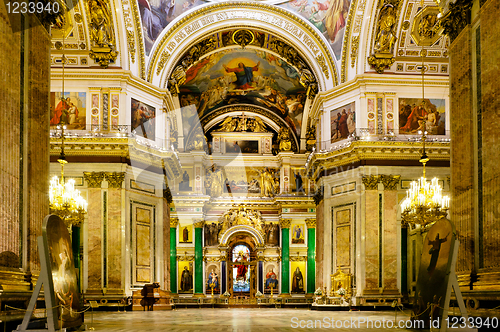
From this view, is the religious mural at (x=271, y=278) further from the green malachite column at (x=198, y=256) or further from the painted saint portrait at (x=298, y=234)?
the green malachite column at (x=198, y=256)

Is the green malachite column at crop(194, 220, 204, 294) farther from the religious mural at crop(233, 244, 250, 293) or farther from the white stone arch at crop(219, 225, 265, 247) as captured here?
the religious mural at crop(233, 244, 250, 293)

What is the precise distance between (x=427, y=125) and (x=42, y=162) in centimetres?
1647

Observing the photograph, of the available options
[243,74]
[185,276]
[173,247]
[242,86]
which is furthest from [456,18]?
[185,276]

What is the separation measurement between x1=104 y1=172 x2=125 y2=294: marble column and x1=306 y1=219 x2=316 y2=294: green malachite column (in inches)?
631

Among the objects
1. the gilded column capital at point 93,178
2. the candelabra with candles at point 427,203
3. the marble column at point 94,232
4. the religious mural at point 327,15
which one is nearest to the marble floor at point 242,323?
the candelabra with candles at point 427,203

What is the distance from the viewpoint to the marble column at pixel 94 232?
66.6 ft

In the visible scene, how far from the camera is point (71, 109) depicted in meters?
21.5

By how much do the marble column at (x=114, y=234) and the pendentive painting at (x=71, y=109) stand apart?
2375mm

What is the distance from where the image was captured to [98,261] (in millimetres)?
20438

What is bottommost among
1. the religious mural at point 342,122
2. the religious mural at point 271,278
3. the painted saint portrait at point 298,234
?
the religious mural at point 271,278

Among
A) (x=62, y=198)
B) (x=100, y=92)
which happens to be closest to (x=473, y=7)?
(x=62, y=198)

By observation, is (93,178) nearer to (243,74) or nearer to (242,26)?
(242,26)

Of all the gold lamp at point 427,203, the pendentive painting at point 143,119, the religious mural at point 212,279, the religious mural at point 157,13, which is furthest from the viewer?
the religious mural at point 212,279

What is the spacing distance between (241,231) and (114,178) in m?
15.5
